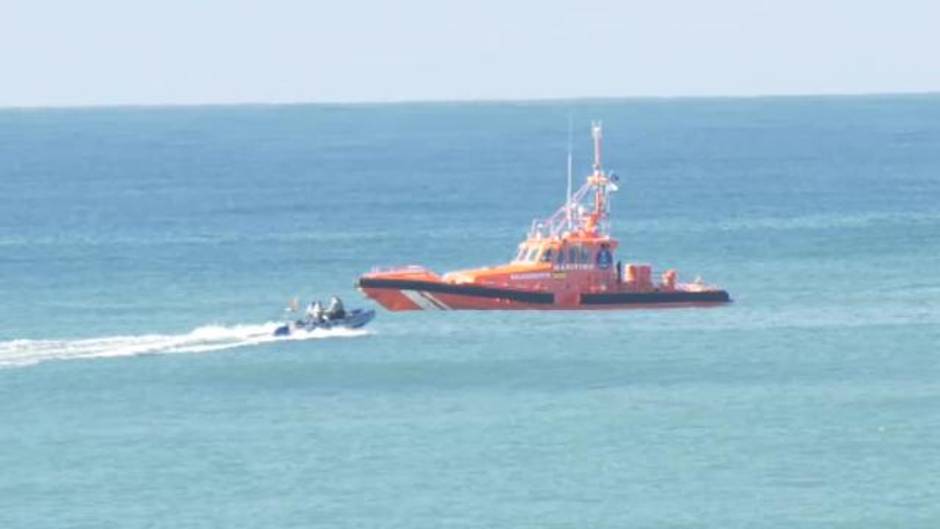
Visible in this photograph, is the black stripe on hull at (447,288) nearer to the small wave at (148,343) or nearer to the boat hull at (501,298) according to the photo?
the boat hull at (501,298)

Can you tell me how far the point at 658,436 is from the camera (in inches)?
2990

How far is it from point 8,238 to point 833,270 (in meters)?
47.4

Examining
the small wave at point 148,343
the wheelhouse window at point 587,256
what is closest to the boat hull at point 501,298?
the wheelhouse window at point 587,256

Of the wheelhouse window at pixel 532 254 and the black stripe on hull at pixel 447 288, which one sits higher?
the wheelhouse window at pixel 532 254

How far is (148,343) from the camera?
9262 cm

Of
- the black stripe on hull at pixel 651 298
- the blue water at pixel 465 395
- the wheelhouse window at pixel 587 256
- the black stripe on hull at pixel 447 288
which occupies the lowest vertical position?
the blue water at pixel 465 395

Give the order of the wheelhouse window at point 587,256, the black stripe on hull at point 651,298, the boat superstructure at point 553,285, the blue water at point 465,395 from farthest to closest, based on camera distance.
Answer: the black stripe on hull at point 651,298
the wheelhouse window at point 587,256
the boat superstructure at point 553,285
the blue water at point 465,395

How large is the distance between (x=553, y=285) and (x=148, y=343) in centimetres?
1638

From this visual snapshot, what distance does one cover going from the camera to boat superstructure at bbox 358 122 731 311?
333 ft

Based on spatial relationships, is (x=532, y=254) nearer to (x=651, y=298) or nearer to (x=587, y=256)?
(x=587, y=256)

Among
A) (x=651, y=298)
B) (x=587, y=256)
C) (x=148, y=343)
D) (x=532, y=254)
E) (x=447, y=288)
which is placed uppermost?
(x=532, y=254)

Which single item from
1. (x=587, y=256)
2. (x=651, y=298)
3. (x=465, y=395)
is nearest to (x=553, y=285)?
(x=587, y=256)

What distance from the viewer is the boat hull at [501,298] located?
333 ft

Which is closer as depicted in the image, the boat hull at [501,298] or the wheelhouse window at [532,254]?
the boat hull at [501,298]
